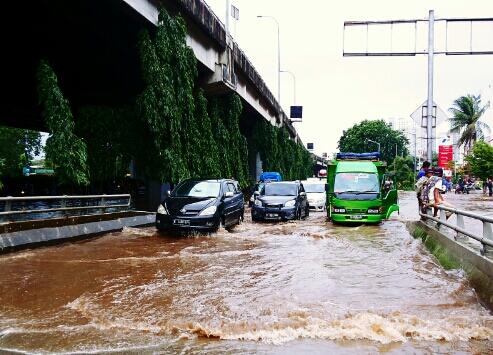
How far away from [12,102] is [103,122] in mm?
12072

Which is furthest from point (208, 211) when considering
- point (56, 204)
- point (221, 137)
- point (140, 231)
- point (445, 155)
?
point (445, 155)

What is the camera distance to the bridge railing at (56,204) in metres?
11.3

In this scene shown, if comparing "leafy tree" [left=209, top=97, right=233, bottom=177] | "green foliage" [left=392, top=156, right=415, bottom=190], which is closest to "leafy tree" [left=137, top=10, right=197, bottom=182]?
"leafy tree" [left=209, top=97, right=233, bottom=177]

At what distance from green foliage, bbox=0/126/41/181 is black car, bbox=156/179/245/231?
52423 mm

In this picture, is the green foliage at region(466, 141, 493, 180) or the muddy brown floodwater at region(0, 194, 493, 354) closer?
the muddy brown floodwater at region(0, 194, 493, 354)

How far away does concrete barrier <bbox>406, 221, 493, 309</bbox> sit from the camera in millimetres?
6777

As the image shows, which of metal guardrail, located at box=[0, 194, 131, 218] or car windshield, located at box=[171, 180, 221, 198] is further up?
car windshield, located at box=[171, 180, 221, 198]

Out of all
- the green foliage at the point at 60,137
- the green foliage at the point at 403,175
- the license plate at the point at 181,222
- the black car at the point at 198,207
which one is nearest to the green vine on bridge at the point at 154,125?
the green foliage at the point at 60,137

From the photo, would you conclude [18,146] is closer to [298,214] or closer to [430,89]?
[298,214]

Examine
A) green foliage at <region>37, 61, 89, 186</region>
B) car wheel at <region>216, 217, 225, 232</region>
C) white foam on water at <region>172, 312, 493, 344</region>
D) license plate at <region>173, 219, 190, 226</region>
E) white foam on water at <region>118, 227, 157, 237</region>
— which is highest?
green foliage at <region>37, 61, 89, 186</region>

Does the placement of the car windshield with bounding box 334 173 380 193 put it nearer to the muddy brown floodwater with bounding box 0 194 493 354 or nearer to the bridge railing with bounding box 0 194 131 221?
the muddy brown floodwater with bounding box 0 194 493 354

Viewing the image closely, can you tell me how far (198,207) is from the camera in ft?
46.6

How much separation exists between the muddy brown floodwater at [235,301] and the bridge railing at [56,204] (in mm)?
992

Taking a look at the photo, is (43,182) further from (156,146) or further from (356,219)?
(356,219)
